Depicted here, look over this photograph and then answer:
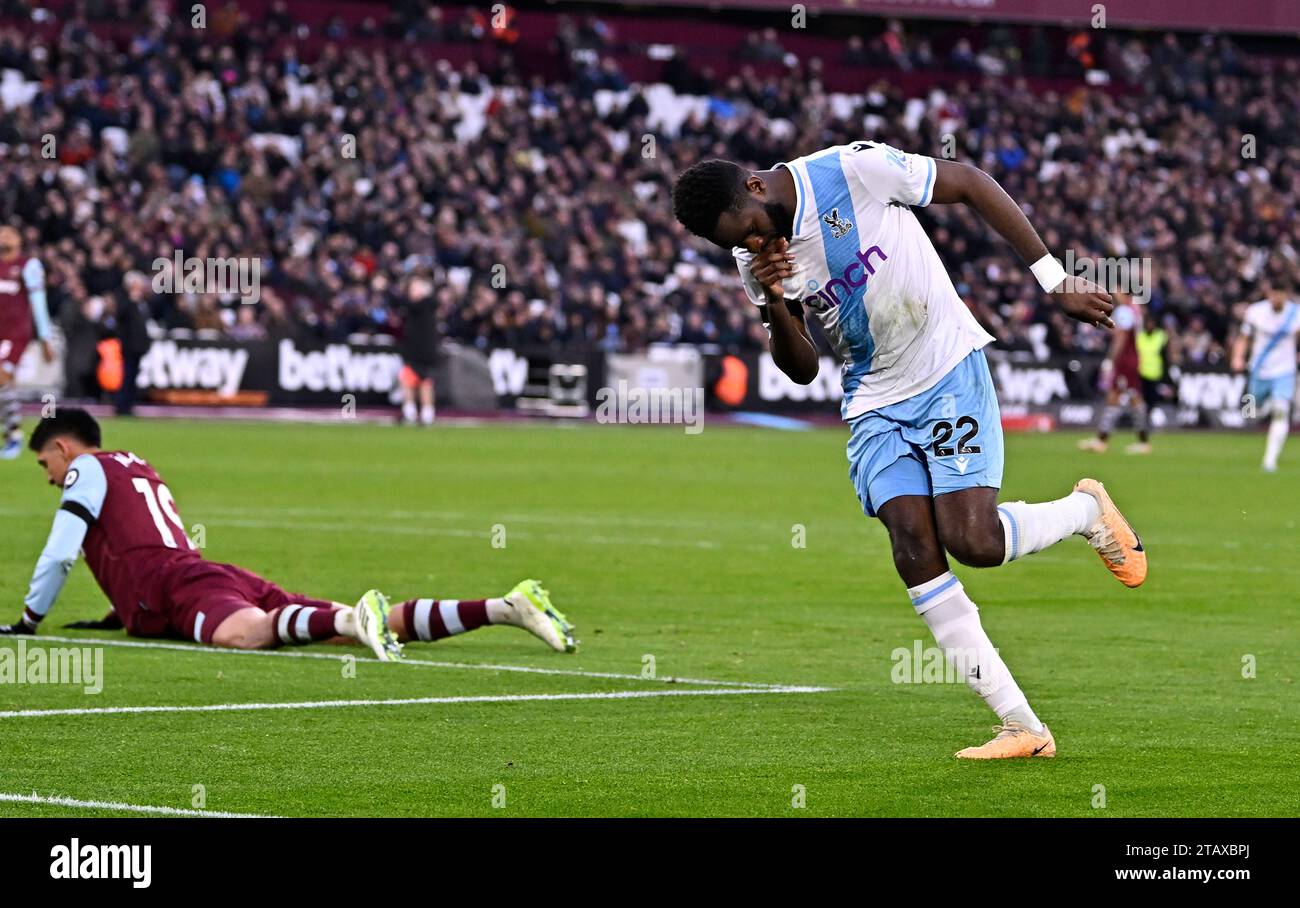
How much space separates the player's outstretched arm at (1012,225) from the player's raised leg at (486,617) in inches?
145

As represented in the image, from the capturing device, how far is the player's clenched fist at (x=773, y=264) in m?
7.44

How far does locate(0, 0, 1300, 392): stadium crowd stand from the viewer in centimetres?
3728

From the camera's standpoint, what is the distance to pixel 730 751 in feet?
26.0

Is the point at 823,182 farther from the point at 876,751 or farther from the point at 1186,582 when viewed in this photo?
the point at 1186,582

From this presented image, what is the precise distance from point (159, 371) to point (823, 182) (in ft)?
92.5

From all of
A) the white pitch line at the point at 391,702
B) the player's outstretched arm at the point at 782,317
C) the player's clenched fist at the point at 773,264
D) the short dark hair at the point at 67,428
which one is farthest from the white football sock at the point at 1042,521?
the short dark hair at the point at 67,428

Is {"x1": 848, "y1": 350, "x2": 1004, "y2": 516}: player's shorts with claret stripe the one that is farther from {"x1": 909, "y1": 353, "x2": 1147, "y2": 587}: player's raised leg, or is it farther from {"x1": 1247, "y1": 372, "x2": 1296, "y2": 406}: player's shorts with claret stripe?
{"x1": 1247, "y1": 372, "x2": 1296, "y2": 406}: player's shorts with claret stripe

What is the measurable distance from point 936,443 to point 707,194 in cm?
125

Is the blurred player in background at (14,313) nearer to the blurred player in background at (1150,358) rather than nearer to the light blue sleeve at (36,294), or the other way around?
the light blue sleeve at (36,294)

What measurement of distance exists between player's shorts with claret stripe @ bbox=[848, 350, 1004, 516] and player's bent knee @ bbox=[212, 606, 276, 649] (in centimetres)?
395

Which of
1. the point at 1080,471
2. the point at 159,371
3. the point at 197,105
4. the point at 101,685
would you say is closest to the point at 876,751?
the point at 101,685

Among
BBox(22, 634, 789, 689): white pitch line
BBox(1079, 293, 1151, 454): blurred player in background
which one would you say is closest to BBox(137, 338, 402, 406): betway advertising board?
BBox(1079, 293, 1151, 454): blurred player in background
